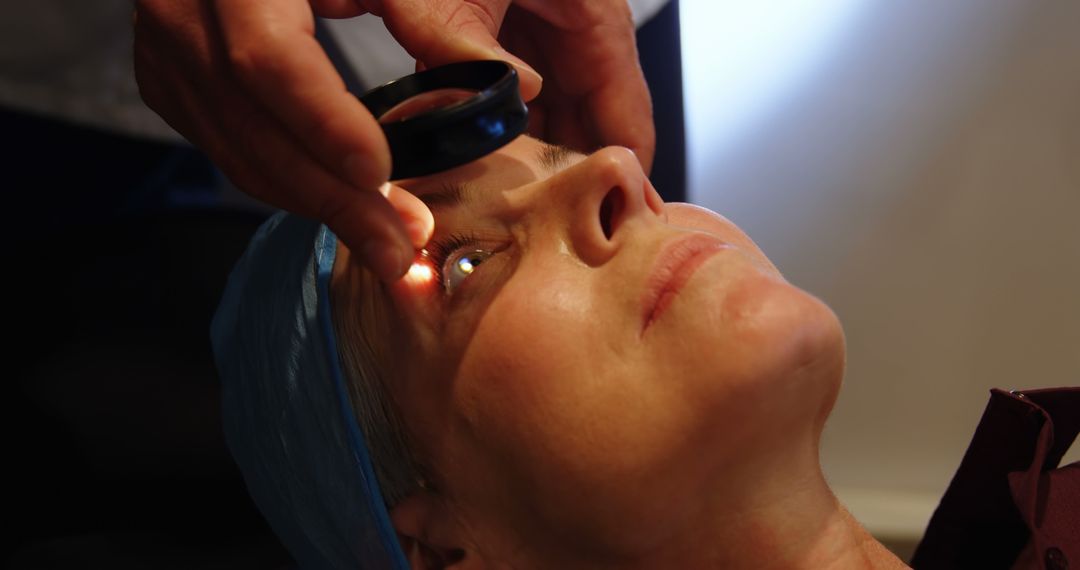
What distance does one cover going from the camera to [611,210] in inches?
31.8

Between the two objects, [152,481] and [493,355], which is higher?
[493,355]

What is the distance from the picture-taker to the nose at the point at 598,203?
30.3 inches

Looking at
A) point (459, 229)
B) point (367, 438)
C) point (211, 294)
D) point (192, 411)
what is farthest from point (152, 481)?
point (459, 229)

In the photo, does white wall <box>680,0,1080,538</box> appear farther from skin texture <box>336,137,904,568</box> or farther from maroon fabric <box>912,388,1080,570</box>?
→ skin texture <box>336,137,904,568</box>

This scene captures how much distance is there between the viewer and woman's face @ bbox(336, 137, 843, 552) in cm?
72

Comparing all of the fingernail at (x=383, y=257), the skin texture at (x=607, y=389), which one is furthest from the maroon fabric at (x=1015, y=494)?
the fingernail at (x=383, y=257)

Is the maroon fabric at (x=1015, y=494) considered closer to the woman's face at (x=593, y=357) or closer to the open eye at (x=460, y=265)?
the woman's face at (x=593, y=357)

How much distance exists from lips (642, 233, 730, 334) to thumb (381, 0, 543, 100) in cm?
20

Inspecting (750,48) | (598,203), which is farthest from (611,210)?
(750,48)

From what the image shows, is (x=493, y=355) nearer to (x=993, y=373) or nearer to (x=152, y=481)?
(x=152, y=481)

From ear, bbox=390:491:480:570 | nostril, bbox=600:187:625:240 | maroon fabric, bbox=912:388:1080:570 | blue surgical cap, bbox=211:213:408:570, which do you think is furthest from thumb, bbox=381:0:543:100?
maroon fabric, bbox=912:388:1080:570

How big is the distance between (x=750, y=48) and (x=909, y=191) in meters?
0.36

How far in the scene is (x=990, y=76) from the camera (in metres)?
1.50

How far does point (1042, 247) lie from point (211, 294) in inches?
52.5
